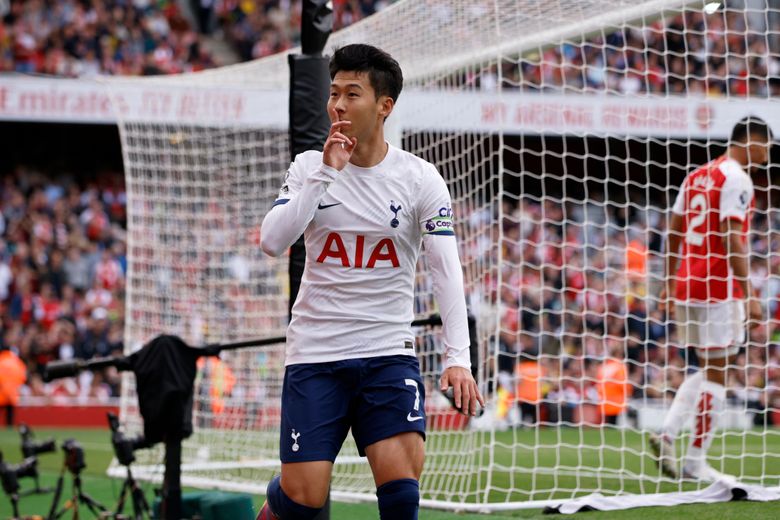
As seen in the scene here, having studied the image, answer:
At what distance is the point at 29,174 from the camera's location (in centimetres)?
2298

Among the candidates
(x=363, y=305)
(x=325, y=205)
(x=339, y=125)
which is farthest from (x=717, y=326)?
(x=339, y=125)

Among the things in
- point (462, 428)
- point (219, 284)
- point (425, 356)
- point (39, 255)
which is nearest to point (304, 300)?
point (425, 356)

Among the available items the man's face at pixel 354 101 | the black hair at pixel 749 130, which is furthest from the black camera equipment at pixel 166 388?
the black hair at pixel 749 130

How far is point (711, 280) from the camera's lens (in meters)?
7.34

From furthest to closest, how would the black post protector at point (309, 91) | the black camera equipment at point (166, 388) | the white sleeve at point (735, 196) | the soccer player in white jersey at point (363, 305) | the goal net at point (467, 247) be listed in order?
the goal net at point (467, 247) → the white sleeve at point (735, 196) → the black camera equipment at point (166, 388) → the black post protector at point (309, 91) → the soccer player in white jersey at point (363, 305)

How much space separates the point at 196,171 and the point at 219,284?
46.3 inches

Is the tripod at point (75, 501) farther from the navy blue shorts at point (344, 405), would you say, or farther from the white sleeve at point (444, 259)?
the white sleeve at point (444, 259)

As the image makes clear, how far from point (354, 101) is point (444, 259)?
0.63m

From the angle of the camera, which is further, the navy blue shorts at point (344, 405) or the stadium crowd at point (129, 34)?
the stadium crowd at point (129, 34)

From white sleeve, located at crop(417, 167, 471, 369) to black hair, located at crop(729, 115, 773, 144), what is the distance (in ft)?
11.8

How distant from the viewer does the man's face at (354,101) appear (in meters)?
4.03

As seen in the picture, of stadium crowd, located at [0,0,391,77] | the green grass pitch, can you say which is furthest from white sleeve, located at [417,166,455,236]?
stadium crowd, located at [0,0,391,77]

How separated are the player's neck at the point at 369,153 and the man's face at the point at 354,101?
8 centimetres

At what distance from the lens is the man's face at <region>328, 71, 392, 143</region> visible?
4.03 meters
